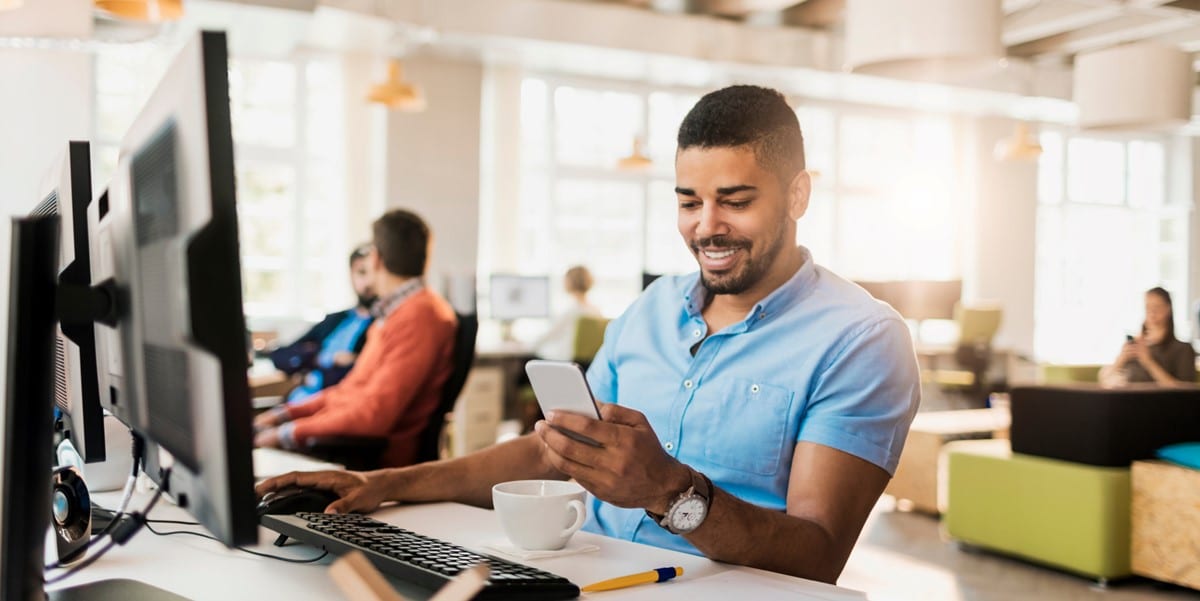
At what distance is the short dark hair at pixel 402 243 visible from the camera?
11.7 feet

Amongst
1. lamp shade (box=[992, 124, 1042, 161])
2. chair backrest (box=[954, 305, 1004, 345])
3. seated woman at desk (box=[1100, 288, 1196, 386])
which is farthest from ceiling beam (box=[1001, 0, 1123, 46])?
seated woman at desk (box=[1100, 288, 1196, 386])

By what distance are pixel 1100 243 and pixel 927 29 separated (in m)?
9.70

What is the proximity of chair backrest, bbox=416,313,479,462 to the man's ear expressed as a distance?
158cm

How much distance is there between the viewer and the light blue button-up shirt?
147 cm

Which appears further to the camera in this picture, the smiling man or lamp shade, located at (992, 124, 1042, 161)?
lamp shade, located at (992, 124, 1042, 161)

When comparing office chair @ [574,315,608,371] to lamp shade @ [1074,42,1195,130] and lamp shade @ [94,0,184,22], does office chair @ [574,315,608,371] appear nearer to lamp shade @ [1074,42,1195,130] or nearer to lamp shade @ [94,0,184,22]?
lamp shade @ [1074,42,1195,130]

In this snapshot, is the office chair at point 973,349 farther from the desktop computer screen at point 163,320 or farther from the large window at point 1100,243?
the desktop computer screen at point 163,320

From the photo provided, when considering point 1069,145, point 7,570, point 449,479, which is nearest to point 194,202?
point 7,570

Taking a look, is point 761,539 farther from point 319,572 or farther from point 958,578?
point 958,578

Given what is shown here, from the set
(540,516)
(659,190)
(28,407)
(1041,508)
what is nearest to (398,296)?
(540,516)

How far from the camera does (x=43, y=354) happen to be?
2.78ft

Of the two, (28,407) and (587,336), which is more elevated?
(28,407)

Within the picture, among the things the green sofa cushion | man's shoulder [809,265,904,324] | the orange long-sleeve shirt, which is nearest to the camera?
man's shoulder [809,265,904,324]

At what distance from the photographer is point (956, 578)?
4035 mm
